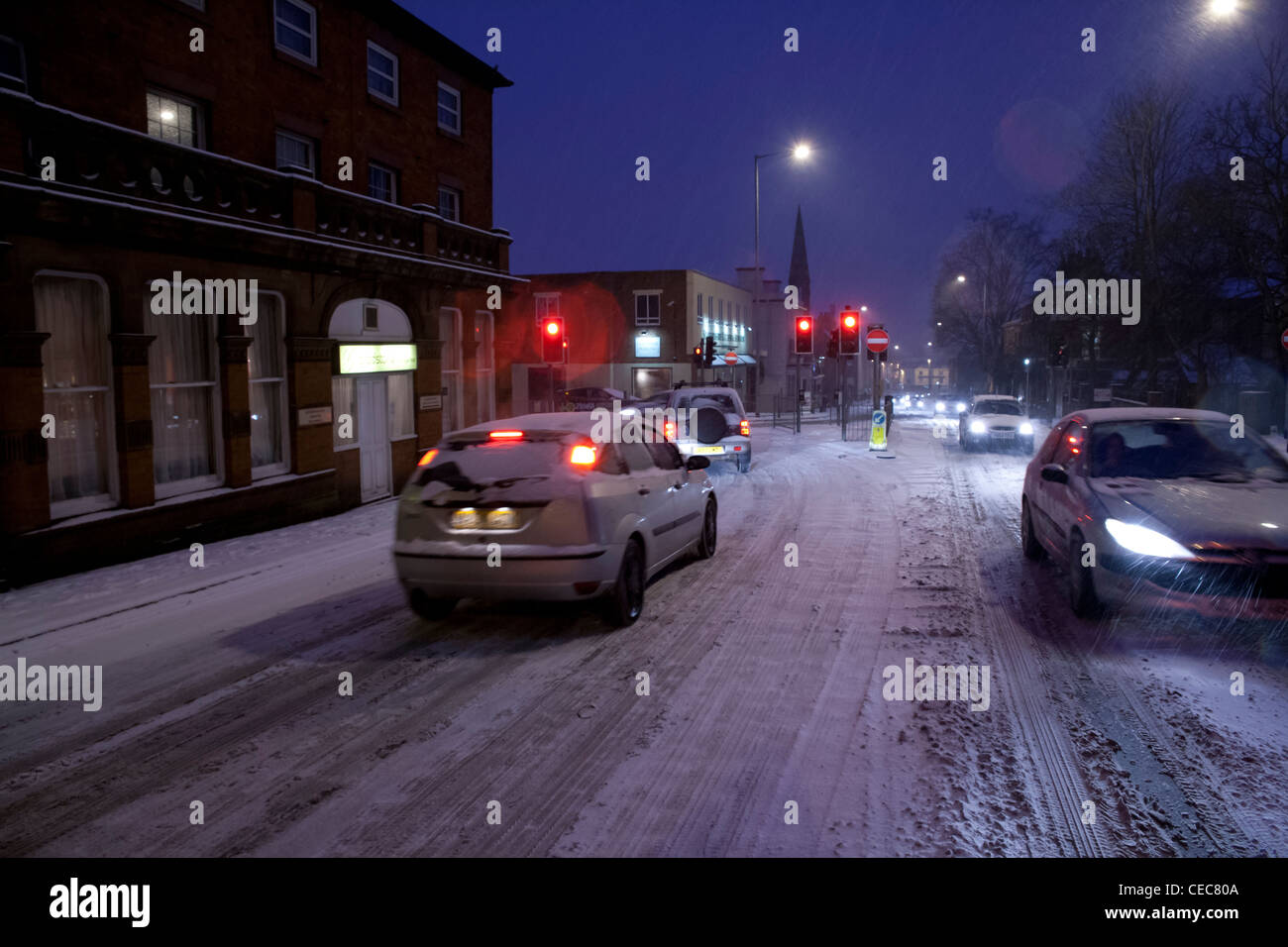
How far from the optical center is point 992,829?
429 cm

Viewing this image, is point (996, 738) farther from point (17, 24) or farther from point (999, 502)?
point (17, 24)

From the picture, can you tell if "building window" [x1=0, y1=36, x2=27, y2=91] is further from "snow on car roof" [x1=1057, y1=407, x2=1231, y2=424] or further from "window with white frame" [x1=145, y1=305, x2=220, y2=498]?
"snow on car roof" [x1=1057, y1=407, x2=1231, y2=424]

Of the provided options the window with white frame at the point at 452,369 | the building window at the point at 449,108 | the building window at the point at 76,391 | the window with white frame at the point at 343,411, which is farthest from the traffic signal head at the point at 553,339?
the building window at the point at 76,391

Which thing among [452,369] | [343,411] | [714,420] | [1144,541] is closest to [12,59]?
[343,411]

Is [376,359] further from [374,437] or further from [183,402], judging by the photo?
[183,402]

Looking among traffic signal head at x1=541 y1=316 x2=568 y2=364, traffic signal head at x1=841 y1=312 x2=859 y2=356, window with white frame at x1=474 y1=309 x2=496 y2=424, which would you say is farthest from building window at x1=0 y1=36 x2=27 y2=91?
traffic signal head at x1=841 y1=312 x2=859 y2=356

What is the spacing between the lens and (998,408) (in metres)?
27.6

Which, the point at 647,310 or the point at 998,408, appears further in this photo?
the point at 647,310

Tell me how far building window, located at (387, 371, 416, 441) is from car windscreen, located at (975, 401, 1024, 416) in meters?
16.4

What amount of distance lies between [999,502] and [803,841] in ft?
42.2

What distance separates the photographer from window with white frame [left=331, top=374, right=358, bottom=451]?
16.5m

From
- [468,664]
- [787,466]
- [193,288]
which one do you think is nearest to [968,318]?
[787,466]

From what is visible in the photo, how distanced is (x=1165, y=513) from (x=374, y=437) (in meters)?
13.9

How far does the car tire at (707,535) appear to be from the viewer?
35.9 feet
